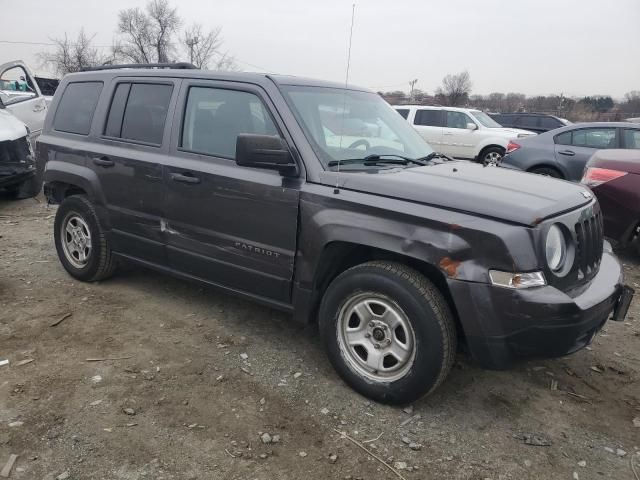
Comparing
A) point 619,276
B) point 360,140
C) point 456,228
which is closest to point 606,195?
point 619,276

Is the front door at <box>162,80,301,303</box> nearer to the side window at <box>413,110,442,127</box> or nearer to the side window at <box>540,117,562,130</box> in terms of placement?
the side window at <box>413,110,442,127</box>

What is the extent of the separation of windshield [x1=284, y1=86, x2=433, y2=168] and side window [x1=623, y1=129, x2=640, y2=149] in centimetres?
564

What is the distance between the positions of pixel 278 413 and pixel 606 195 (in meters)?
4.30

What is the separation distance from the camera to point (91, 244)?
446 centimetres

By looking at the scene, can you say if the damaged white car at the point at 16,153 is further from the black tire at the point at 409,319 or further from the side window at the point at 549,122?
the side window at the point at 549,122

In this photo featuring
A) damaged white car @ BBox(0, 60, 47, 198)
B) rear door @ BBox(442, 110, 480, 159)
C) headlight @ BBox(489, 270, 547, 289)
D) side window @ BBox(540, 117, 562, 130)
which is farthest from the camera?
side window @ BBox(540, 117, 562, 130)

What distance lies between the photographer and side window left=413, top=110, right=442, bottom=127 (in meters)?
13.3

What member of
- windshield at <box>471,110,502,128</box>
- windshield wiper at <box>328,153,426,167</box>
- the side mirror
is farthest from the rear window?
the side mirror

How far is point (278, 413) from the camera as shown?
2.90m

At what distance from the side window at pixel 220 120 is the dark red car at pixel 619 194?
3872mm

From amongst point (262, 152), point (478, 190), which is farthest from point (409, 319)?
point (262, 152)

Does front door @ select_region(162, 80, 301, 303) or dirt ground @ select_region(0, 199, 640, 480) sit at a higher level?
front door @ select_region(162, 80, 301, 303)

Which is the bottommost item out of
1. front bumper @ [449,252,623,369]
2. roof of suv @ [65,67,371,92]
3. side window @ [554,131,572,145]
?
front bumper @ [449,252,623,369]

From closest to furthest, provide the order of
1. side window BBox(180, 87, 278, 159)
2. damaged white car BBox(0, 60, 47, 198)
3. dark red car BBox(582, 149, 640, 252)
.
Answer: side window BBox(180, 87, 278, 159)
dark red car BBox(582, 149, 640, 252)
damaged white car BBox(0, 60, 47, 198)
